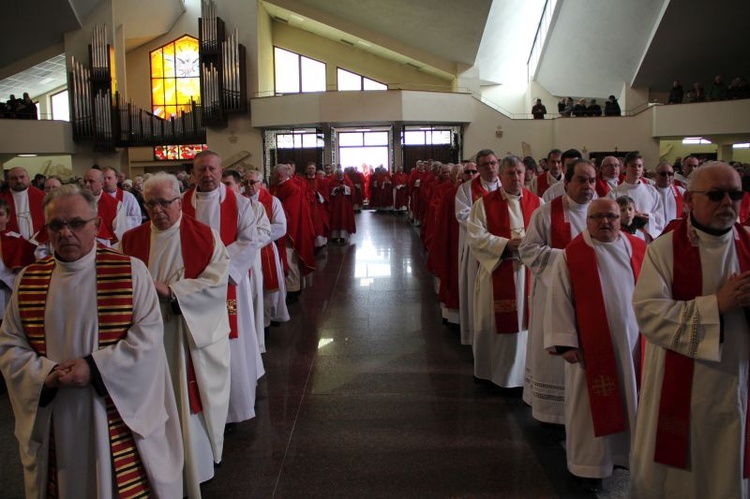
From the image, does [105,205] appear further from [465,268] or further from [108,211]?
[465,268]

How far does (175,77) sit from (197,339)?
25784 millimetres

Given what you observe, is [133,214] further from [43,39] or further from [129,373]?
[43,39]

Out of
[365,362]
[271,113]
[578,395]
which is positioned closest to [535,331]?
[578,395]

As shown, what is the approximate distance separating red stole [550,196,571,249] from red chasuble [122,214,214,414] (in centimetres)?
233

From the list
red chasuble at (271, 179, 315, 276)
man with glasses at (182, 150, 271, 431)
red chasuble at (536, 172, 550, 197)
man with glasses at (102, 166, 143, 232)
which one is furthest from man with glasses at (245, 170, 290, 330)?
red chasuble at (536, 172, 550, 197)

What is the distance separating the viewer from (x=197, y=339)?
3697 millimetres

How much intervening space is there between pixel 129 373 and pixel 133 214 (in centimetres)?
603

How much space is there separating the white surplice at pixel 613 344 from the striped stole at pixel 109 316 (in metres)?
2.26

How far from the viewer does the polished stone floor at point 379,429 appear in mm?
3871

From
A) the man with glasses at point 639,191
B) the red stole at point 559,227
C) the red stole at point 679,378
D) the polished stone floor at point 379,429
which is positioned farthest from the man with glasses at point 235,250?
the man with glasses at point 639,191

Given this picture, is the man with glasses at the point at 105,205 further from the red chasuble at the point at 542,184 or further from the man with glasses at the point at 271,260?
the red chasuble at the point at 542,184

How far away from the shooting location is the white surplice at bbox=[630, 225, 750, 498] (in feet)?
8.95

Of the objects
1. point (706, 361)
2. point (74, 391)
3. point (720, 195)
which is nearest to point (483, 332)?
point (706, 361)

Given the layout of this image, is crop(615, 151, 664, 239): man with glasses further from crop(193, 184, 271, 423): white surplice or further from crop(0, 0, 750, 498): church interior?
crop(193, 184, 271, 423): white surplice
